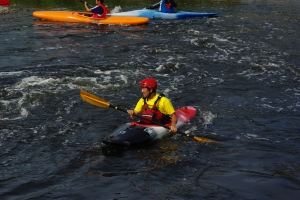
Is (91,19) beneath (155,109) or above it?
above

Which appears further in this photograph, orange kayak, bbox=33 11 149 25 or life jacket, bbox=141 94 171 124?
orange kayak, bbox=33 11 149 25

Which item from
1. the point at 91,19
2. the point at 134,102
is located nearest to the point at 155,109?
the point at 134,102

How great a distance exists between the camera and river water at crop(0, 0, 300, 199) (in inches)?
219

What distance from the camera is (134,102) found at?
908 centimetres

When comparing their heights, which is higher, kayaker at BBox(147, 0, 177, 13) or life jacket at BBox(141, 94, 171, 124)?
kayaker at BBox(147, 0, 177, 13)

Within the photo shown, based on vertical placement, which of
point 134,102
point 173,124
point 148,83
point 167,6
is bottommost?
point 134,102

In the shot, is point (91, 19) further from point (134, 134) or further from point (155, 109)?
point (134, 134)

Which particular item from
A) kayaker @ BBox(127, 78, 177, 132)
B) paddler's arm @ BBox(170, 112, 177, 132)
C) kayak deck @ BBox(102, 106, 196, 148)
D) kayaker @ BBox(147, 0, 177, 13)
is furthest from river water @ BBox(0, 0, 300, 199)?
kayaker @ BBox(147, 0, 177, 13)

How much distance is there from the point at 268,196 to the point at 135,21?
1347 centimetres

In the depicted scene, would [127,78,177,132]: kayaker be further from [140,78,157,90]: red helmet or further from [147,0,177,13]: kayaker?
[147,0,177,13]: kayaker

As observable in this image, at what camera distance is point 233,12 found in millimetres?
22172

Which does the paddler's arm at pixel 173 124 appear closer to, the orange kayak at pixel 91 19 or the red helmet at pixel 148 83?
the red helmet at pixel 148 83

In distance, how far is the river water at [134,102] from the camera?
219 inches

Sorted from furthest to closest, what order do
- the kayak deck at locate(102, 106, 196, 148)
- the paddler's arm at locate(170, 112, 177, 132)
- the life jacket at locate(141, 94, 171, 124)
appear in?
1. the life jacket at locate(141, 94, 171, 124)
2. the paddler's arm at locate(170, 112, 177, 132)
3. the kayak deck at locate(102, 106, 196, 148)
